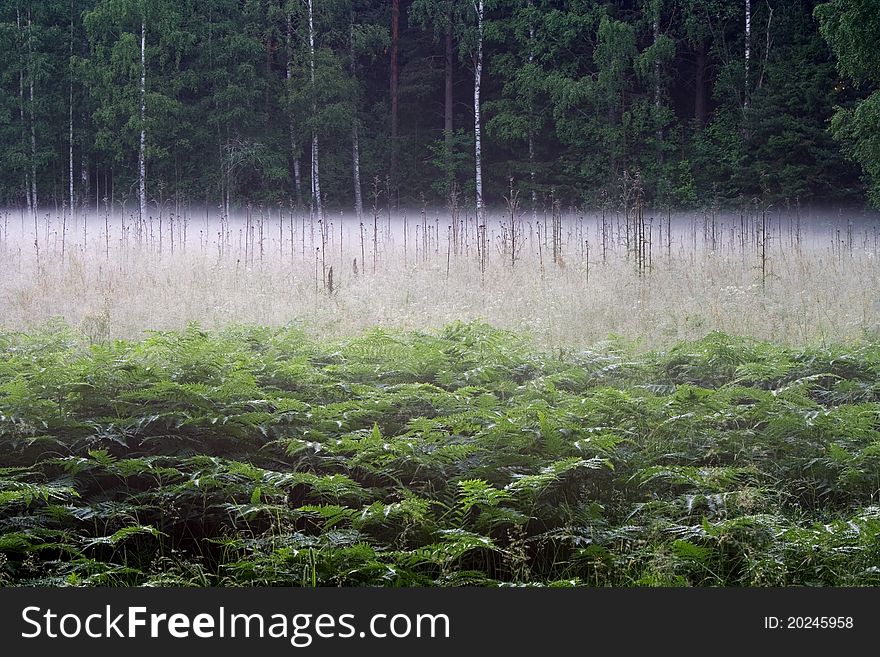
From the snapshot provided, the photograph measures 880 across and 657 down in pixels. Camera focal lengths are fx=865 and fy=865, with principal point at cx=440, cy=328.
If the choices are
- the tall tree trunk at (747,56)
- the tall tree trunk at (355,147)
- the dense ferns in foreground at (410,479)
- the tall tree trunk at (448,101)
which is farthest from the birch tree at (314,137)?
the dense ferns in foreground at (410,479)

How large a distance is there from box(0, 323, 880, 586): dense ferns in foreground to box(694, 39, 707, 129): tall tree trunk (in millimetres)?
6744

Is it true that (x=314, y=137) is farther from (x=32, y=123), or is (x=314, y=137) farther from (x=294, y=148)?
(x=32, y=123)

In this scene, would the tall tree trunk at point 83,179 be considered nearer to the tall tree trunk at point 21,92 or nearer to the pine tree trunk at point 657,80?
the tall tree trunk at point 21,92

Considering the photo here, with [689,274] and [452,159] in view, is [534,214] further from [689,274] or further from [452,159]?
[689,274]

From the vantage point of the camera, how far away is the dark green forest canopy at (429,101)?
10.6m

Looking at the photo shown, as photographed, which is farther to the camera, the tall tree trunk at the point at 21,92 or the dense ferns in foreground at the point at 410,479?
the tall tree trunk at the point at 21,92

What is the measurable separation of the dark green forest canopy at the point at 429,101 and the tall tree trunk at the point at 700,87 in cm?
2

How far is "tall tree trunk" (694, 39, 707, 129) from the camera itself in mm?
10883

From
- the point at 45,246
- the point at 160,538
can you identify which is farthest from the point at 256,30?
the point at 160,538

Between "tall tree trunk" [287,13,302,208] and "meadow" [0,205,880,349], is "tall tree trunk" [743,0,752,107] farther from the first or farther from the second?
"tall tree trunk" [287,13,302,208]

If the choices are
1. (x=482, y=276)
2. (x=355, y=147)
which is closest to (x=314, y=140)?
(x=355, y=147)

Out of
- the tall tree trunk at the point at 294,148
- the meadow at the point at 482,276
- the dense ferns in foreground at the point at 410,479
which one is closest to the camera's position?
the dense ferns in foreground at the point at 410,479

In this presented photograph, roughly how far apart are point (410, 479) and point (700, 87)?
887cm

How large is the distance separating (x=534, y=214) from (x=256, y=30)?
514 cm
